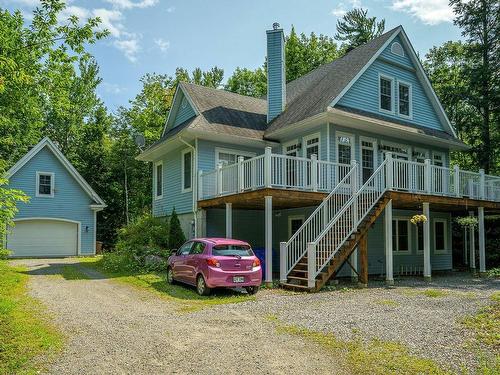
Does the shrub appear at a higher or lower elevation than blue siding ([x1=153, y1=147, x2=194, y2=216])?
lower

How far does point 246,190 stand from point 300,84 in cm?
1031

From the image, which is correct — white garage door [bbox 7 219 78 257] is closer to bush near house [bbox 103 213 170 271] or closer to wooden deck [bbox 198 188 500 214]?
bush near house [bbox 103 213 170 271]

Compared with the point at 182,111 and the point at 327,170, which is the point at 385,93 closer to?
the point at 327,170

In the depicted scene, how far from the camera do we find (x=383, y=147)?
1955cm

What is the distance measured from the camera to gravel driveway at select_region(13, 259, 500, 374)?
20.6ft

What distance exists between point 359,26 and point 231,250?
3452 cm

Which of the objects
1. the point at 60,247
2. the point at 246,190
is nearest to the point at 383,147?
the point at 246,190

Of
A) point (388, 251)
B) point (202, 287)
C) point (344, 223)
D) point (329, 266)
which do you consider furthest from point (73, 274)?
point (388, 251)

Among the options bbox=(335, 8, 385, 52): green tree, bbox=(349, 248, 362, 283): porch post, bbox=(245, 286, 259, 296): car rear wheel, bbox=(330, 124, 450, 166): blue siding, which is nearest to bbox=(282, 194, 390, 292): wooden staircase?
bbox=(245, 286, 259, 296): car rear wheel

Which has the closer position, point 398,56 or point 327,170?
point 327,170

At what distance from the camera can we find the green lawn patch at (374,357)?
5.98 m

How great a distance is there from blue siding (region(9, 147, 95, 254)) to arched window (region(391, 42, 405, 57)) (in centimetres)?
2029

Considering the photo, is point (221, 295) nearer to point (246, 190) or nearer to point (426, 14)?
point (246, 190)

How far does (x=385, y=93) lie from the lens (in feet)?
66.2
